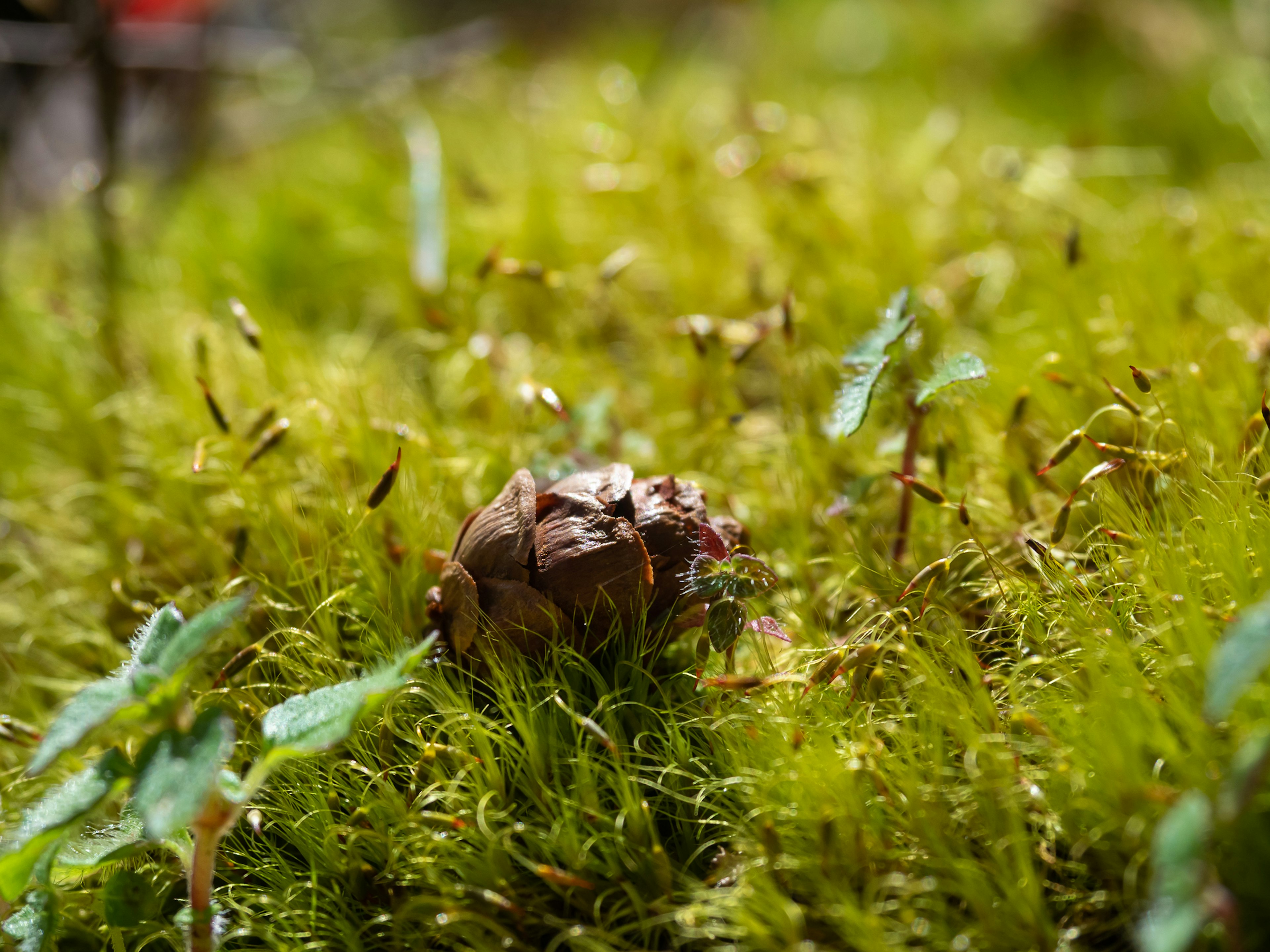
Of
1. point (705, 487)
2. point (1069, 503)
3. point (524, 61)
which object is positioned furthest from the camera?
point (524, 61)

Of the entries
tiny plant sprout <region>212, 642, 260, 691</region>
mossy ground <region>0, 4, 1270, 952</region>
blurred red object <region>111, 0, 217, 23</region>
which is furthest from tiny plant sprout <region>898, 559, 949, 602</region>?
blurred red object <region>111, 0, 217, 23</region>

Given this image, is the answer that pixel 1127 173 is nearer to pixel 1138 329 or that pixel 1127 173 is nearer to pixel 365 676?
pixel 1138 329

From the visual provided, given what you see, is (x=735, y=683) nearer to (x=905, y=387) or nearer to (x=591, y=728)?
(x=591, y=728)

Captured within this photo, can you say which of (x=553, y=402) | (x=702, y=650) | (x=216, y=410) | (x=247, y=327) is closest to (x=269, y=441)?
(x=216, y=410)

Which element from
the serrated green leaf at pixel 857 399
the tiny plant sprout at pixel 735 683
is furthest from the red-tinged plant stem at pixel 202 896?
the serrated green leaf at pixel 857 399

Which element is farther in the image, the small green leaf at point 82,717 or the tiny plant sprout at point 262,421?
the tiny plant sprout at point 262,421

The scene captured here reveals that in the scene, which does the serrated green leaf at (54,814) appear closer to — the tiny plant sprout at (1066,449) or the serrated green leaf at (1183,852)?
the serrated green leaf at (1183,852)

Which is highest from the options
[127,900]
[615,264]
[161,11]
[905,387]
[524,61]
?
[161,11]
